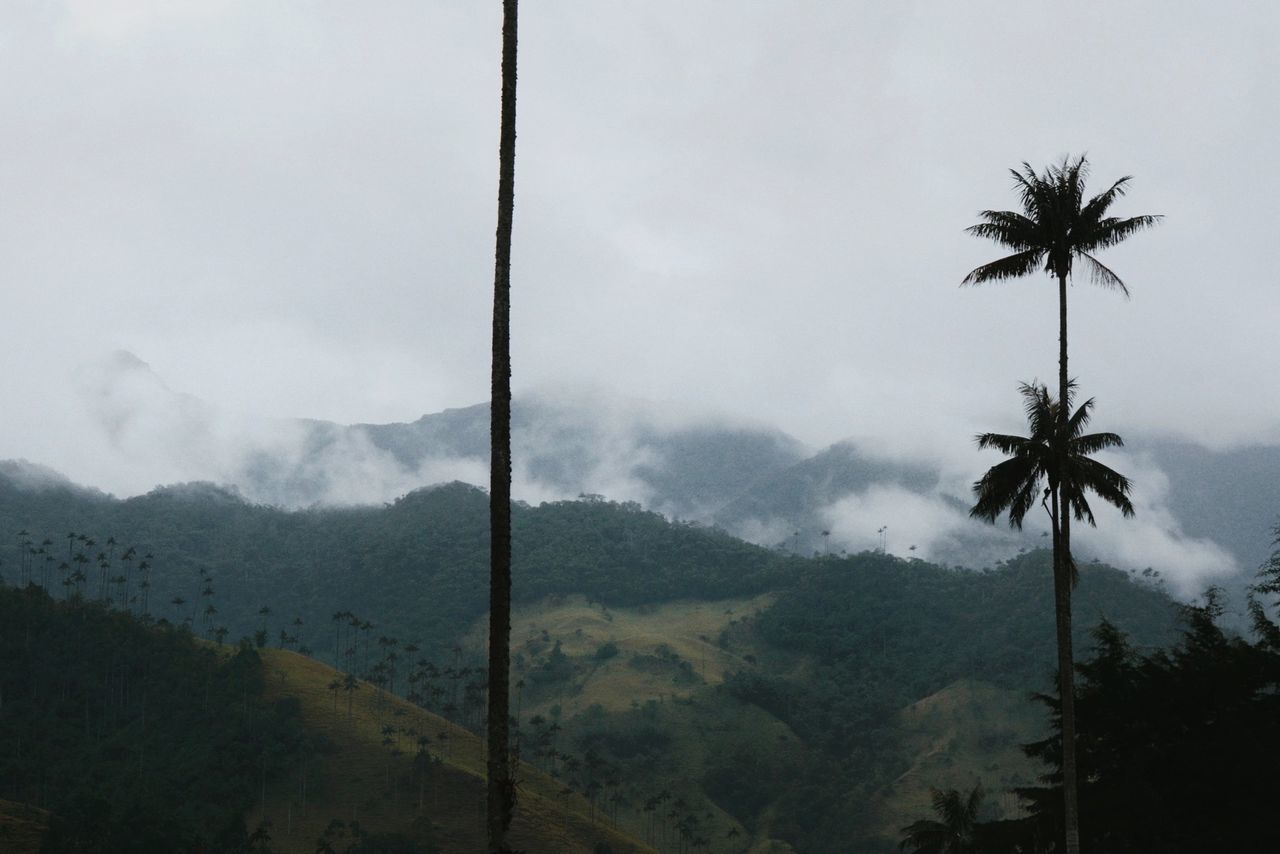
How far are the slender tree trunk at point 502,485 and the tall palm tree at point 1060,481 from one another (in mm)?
17459

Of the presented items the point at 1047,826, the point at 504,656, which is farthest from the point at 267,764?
the point at 504,656

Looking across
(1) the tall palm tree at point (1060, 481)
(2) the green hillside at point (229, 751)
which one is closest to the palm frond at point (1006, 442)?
(1) the tall palm tree at point (1060, 481)

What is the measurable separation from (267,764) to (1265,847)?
141m

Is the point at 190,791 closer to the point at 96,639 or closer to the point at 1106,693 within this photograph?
the point at 96,639

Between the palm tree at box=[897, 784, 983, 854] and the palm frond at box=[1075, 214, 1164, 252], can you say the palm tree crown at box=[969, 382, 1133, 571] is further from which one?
the palm tree at box=[897, 784, 983, 854]

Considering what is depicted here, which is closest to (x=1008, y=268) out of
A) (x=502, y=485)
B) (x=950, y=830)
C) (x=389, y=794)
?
(x=502, y=485)

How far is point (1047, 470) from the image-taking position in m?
32.8

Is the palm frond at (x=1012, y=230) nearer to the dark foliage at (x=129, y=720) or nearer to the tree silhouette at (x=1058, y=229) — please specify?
the tree silhouette at (x=1058, y=229)

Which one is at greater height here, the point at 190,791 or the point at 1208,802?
the point at 1208,802

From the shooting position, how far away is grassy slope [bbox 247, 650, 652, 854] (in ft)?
492

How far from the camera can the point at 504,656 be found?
1812cm

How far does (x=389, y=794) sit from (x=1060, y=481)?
14105 centimetres

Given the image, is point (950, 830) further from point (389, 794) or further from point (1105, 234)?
point (389, 794)

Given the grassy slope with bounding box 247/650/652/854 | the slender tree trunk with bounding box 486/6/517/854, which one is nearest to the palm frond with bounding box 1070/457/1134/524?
the slender tree trunk with bounding box 486/6/517/854
